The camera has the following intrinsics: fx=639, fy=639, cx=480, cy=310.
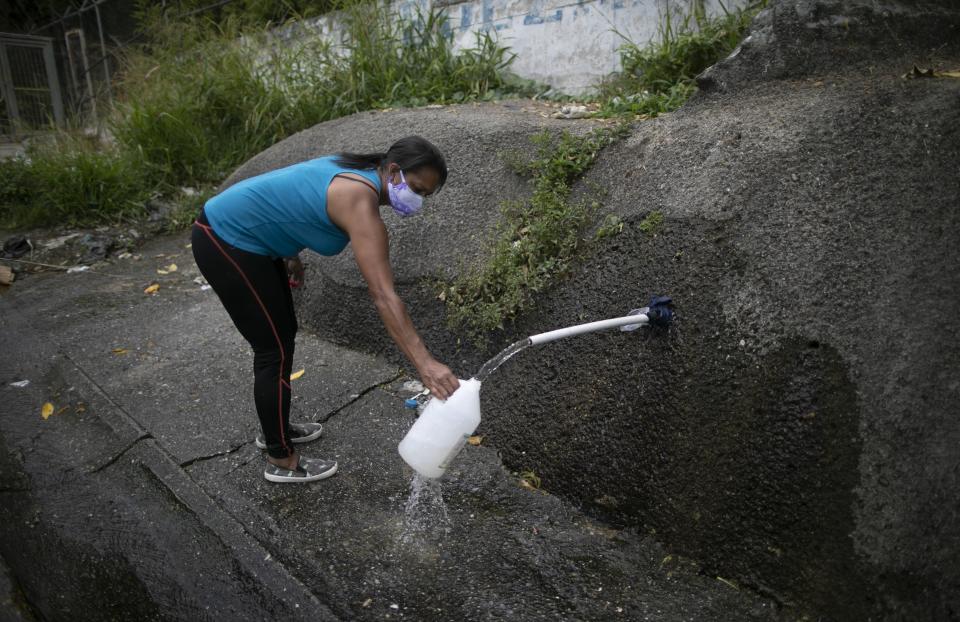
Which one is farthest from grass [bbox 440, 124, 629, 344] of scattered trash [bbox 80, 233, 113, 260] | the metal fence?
the metal fence

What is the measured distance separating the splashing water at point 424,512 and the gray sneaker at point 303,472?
0.38 meters

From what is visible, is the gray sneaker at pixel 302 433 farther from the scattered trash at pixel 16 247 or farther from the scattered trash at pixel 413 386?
the scattered trash at pixel 16 247

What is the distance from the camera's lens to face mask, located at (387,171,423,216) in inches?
95.6

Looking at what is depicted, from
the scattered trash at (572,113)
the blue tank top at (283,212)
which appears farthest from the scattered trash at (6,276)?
the scattered trash at (572,113)

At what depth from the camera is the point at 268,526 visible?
8.36 feet

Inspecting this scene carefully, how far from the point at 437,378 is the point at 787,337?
Answer: 1196mm

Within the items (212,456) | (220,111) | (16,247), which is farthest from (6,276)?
(212,456)

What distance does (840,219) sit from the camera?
7.61 feet

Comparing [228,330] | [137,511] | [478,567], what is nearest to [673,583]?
[478,567]

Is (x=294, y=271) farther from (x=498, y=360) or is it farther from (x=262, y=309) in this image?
(x=498, y=360)

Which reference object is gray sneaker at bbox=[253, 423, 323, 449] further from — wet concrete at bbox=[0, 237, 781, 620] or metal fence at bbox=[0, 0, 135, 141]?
metal fence at bbox=[0, 0, 135, 141]

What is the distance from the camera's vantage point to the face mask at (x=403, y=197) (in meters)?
2.43

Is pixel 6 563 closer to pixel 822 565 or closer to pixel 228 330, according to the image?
pixel 228 330

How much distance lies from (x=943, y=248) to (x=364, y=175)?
2.03m
